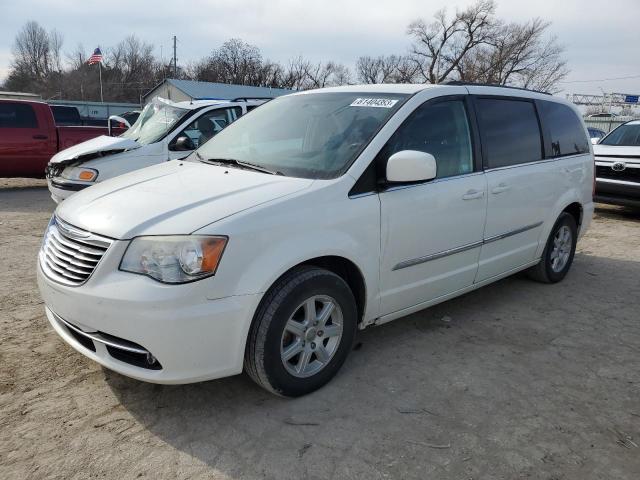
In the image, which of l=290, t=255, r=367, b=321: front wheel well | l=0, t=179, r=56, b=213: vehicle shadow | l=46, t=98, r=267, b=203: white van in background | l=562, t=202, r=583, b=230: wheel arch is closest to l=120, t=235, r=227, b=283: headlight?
l=290, t=255, r=367, b=321: front wheel well

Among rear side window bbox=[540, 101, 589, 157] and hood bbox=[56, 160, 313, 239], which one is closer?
hood bbox=[56, 160, 313, 239]

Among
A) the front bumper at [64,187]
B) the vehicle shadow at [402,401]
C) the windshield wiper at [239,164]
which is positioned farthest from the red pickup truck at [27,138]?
the vehicle shadow at [402,401]

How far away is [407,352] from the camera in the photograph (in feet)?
11.7

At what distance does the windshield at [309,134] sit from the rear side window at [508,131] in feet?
2.88

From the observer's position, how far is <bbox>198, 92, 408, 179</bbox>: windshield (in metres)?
3.16

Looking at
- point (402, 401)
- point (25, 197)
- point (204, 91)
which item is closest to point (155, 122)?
point (25, 197)

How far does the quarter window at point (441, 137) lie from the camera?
331 cm

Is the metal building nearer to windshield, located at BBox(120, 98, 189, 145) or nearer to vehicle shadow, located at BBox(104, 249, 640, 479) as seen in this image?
windshield, located at BBox(120, 98, 189, 145)

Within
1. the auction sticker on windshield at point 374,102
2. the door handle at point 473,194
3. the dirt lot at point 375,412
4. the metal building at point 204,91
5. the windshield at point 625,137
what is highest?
the metal building at point 204,91

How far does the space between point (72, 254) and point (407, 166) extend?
1920 millimetres

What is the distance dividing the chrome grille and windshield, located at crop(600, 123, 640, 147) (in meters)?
9.42

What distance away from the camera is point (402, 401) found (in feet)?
9.66

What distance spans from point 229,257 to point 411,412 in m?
1.34

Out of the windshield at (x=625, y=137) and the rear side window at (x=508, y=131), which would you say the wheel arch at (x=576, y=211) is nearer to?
the rear side window at (x=508, y=131)
